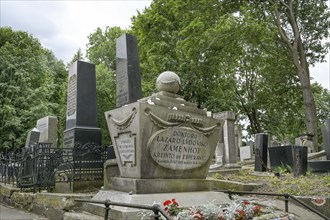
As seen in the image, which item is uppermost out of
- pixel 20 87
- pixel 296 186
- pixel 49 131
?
pixel 20 87

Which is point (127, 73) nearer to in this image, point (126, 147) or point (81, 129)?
point (81, 129)

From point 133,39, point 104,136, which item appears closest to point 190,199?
point 133,39

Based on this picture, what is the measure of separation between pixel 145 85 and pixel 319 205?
64.0 ft

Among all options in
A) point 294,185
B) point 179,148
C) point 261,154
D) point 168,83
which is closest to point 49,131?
point 261,154

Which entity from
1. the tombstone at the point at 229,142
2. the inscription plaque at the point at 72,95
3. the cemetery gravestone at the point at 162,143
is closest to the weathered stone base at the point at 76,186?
the cemetery gravestone at the point at 162,143

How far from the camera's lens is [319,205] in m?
7.39

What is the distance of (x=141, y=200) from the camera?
536cm

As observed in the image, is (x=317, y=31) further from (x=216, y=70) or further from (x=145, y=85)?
(x=145, y=85)

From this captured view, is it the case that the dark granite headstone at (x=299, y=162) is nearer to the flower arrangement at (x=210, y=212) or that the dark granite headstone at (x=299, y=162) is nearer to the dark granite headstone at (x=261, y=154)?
the dark granite headstone at (x=261, y=154)

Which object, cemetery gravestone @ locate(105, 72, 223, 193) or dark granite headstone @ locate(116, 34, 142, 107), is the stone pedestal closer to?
cemetery gravestone @ locate(105, 72, 223, 193)

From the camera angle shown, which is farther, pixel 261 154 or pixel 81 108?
pixel 261 154

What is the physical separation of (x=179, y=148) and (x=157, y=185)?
2.79ft

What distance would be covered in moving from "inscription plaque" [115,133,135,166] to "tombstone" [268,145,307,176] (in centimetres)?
681

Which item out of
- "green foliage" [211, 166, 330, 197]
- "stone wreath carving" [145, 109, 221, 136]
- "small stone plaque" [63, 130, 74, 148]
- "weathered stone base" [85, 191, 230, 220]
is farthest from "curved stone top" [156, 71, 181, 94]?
"small stone plaque" [63, 130, 74, 148]
